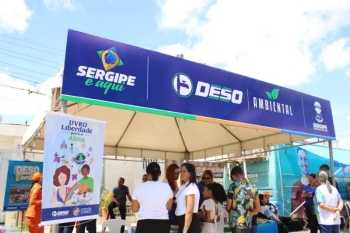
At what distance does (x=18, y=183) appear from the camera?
5.75m

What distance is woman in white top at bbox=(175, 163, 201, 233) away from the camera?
10.5 feet

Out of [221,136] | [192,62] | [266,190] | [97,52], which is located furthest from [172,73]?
[266,190]

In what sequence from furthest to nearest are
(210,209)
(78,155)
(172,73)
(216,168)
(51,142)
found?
(216,168) → (172,73) → (210,209) → (78,155) → (51,142)

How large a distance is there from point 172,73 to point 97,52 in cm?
108

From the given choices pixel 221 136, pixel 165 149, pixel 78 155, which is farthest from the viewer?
pixel 165 149

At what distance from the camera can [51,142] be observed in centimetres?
304

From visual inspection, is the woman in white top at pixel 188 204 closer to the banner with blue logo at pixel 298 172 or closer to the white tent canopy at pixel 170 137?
the white tent canopy at pixel 170 137

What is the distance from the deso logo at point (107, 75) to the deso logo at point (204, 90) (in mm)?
Result: 704

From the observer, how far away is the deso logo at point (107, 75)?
11.1 feet

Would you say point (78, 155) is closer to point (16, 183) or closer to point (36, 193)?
point (36, 193)

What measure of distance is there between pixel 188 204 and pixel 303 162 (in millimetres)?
7241

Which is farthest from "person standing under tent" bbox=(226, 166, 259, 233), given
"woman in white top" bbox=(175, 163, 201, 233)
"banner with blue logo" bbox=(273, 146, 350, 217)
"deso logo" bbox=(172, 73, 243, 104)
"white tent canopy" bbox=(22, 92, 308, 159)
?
"banner with blue logo" bbox=(273, 146, 350, 217)

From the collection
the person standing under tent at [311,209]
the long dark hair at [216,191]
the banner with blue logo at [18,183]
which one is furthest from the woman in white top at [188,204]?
the banner with blue logo at [18,183]

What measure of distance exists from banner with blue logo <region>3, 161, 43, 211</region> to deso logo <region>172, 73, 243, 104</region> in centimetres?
357
